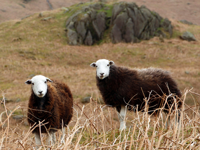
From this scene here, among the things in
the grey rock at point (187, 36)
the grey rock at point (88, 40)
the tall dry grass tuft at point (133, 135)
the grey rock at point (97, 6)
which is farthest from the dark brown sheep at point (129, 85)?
the grey rock at point (97, 6)

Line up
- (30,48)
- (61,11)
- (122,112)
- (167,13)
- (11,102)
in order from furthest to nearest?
(167,13), (61,11), (30,48), (11,102), (122,112)

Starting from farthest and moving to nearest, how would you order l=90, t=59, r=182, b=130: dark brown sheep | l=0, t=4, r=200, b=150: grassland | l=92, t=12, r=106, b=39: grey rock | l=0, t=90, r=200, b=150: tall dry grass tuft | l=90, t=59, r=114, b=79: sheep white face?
l=92, t=12, r=106, b=39: grey rock < l=0, t=4, r=200, b=150: grassland < l=90, t=59, r=182, b=130: dark brown sheep < l=90, t=59, r=114, b=79: sheep white face < l=0, t=90, r=200, b=150: tall dry grass tuft

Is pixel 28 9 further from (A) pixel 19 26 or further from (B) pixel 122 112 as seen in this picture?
(B) pixel 122 112

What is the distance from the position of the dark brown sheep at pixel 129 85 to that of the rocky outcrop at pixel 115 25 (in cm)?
2184

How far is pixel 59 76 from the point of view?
55.4 feet

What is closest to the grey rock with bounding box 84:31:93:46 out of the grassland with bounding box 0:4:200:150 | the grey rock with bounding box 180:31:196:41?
the grassland with bounding box 0:4:200:150

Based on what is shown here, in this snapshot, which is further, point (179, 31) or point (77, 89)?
point (179, 31)

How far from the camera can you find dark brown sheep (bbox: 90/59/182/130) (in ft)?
17.8

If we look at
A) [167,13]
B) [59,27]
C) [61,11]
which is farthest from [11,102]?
[167,13]

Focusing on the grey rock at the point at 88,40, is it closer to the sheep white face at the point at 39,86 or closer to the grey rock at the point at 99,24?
the grey rock at the point at 99,24

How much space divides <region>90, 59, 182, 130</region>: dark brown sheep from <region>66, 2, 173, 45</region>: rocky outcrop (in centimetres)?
2184

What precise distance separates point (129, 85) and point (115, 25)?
24.6 m

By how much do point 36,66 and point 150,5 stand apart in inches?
2221

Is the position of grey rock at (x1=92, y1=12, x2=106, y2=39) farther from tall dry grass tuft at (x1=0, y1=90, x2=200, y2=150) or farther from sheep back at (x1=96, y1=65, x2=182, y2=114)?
tall dry grass tuft at (x1=0, y1=90, x2=200, y2=150)
